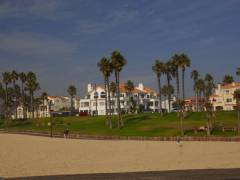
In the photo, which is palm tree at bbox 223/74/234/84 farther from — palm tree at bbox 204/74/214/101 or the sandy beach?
the sandy beach

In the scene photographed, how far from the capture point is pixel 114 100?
6161 inches

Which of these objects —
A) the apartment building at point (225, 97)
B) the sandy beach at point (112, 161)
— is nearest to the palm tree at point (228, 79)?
the apartment building at point (225, 97)

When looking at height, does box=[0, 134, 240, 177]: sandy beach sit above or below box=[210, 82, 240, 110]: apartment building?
below

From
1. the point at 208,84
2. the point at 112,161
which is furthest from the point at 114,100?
the point at 112,161

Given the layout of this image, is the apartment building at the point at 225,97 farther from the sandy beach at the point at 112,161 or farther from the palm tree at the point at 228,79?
the sandy beach at the point at 112,161

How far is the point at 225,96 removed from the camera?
5197 inches

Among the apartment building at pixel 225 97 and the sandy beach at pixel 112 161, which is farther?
the apartment building at pixel 225 97

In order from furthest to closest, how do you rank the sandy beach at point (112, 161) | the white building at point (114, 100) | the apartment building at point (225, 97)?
1. the white building at point (114, 100)
2. the apartment building at point (225, 97)
3. the sandy beach at point (112, 161)

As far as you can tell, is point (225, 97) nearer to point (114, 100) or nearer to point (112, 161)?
point (114, 100)

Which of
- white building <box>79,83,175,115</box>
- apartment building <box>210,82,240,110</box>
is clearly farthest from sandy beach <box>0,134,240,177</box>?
white building <box>79,83,175,115</box>

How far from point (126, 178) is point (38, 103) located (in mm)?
173036

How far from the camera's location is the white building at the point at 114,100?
A: 155250 mm

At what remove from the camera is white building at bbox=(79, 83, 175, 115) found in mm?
155250

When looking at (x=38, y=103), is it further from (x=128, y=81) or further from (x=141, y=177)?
(x=141, y=177)
